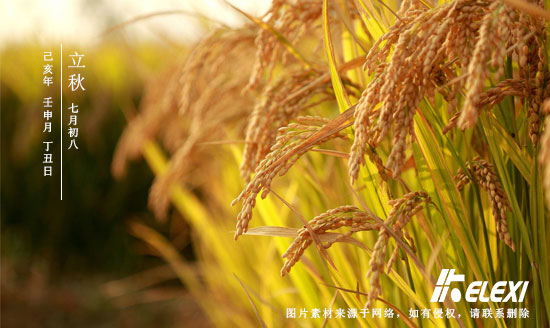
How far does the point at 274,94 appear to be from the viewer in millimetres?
1372

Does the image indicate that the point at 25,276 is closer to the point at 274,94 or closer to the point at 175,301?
the point at 175,301

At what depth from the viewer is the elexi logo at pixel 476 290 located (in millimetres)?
1062

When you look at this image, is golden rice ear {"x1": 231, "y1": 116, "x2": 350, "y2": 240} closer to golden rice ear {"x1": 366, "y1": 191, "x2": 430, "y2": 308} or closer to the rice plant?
the rice plant

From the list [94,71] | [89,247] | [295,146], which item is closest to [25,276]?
[89,247]

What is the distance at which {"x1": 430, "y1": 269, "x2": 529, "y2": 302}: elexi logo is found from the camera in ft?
3.49

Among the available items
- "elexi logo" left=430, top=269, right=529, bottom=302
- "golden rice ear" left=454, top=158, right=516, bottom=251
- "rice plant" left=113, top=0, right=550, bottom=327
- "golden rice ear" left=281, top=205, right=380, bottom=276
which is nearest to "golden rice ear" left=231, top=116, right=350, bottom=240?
"rice plant" left=113, top=0, right=550, bottom=327

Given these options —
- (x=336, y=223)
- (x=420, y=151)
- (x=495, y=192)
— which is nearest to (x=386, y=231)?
(x=336, y=223)

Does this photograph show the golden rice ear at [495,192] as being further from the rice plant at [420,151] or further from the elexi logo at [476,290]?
the elexi logo at [476,290]

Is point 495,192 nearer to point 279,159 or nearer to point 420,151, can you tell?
point 420,151

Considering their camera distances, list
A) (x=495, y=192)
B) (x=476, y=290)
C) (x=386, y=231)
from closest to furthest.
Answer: (x=386, y=231) → (x=495, y=192) → (x=476, y=290)

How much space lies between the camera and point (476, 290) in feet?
3.61

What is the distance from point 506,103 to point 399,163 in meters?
0.47

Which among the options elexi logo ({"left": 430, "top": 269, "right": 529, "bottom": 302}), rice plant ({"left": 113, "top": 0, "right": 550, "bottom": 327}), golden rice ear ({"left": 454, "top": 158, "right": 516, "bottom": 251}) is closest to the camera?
rice plant ({"left": 113, "top": 0, "right": 550, "bottom": 327})

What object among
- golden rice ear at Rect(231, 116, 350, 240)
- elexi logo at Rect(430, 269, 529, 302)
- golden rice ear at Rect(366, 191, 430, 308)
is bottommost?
elexi logo at Rect(430, 269, 529, 302)
